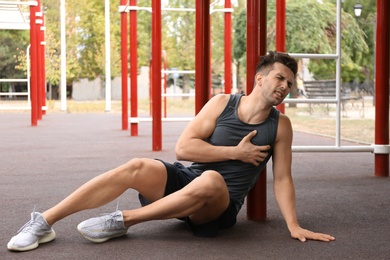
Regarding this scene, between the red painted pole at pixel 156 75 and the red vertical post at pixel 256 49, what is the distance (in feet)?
10.6

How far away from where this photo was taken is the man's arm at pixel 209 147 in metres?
2.84

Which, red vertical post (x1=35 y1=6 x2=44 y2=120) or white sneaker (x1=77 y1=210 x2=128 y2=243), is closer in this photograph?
white sneaker (x1=77 y1=210 x2=128 y2=243)

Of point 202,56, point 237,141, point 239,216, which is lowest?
point 239,216

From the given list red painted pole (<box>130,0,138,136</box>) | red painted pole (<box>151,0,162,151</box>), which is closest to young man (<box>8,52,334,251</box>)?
red painted pole (<box>151,0,162,151</box>)

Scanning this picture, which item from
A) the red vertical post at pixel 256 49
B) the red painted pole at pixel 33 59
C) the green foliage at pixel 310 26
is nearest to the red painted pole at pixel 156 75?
the red vertical post at pixel 256 49

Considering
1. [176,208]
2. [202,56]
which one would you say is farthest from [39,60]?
[176,208]

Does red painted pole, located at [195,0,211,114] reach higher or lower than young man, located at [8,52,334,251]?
higher

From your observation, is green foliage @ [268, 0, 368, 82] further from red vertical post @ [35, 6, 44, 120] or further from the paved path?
the paved path

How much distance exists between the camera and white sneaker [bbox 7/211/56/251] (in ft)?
8.55

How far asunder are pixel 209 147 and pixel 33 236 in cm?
74

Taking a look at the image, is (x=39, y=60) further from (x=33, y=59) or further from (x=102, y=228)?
(x=102, y=228)

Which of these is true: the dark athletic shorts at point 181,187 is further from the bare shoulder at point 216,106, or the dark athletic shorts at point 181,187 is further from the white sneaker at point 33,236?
the white sneaker at point 33,236

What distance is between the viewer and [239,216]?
133 inches

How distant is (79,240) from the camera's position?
2801 mm
